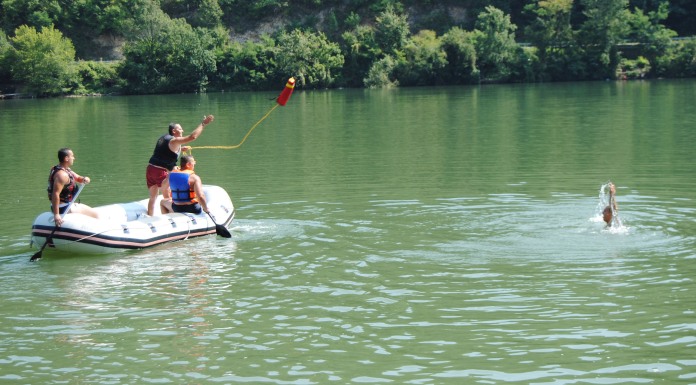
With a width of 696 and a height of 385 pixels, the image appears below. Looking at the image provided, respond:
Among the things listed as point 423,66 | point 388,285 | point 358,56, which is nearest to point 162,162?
point 388,285

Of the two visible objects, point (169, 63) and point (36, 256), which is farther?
point (169, 63)

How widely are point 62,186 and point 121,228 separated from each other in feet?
3.59

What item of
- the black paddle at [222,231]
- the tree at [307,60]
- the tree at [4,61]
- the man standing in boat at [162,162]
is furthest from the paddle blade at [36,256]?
the tree at [4,61]

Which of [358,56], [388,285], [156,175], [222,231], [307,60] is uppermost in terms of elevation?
[358,56]

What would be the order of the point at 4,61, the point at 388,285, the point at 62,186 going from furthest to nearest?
the point at 4,61 < the point at 62,186 < the point at 388,285

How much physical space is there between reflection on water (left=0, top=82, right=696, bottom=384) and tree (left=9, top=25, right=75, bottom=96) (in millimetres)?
50960

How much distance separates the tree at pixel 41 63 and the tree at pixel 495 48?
3114 cm

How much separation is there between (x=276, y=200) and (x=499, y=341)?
9.40 metres

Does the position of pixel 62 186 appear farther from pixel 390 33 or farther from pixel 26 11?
→ pixel 26 11

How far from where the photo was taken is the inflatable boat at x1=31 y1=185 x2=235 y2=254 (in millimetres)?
14023

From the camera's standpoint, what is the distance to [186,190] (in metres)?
15.3

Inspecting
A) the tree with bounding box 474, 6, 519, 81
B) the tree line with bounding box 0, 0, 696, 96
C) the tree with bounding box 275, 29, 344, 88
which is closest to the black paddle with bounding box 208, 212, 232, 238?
the tree line with bounding box 0, 0, 696, 96

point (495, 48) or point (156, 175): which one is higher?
point (495, 48)

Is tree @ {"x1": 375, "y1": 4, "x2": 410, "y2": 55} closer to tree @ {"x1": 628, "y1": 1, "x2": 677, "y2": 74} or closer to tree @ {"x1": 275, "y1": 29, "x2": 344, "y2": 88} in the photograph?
tree @ {"x1": 275, "y1": 29, "x2": 344, "y2": 88}
